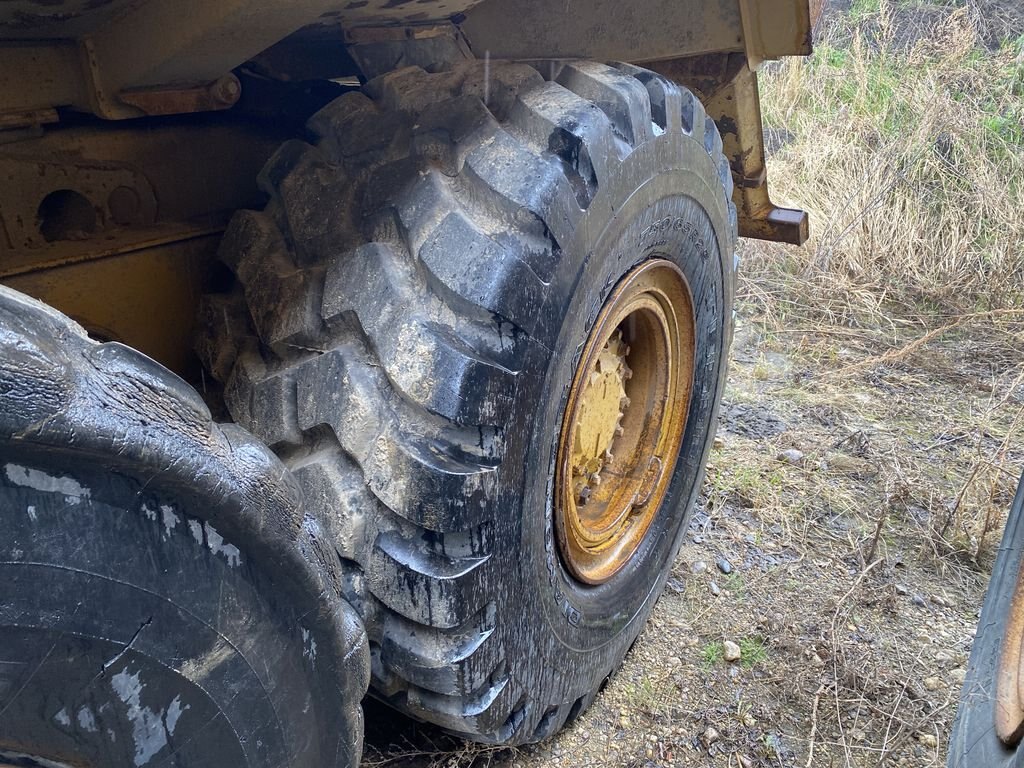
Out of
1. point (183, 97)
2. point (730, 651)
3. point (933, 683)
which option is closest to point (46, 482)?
point (183, 97)

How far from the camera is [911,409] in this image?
3.42 meters

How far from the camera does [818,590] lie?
234 centimetres

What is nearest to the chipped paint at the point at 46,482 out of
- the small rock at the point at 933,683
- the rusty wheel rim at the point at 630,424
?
the rusty wheel rim at the point at 630,424

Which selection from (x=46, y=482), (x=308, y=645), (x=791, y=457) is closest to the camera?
(x=46, y=482)

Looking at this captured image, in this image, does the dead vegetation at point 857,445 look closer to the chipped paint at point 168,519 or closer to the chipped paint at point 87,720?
the chipped paint at point 87,720

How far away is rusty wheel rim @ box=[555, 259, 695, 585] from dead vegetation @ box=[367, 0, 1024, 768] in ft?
1.21

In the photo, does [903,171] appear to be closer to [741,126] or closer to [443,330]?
[741,126]

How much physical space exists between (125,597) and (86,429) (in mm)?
193

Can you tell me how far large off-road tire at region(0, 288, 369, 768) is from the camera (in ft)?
2.32

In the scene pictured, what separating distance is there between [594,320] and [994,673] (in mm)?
985

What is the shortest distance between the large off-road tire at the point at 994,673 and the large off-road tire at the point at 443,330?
0.77 metres

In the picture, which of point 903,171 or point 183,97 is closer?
point 183,97

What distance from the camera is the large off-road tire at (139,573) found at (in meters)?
0.71

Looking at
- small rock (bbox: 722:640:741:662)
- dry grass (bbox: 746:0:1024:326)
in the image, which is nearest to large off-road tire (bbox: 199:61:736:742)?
small rock (bbox: 722:640:741:662)
